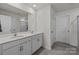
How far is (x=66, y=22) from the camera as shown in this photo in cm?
487

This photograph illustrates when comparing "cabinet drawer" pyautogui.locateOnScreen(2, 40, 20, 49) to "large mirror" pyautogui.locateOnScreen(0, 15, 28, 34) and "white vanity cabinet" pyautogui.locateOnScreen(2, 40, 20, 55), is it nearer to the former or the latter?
"white vanity cabinet" pyautogui.locateOnScreen(2, 40, 20, 55)

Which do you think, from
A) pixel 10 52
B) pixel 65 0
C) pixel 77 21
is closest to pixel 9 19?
pixel 10 52

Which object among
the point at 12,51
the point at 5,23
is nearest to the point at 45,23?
the point at 5,23

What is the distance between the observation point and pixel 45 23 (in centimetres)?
379

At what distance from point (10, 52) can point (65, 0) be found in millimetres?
1536

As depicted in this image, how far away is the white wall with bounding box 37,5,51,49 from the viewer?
370cm

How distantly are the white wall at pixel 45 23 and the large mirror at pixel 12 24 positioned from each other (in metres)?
0.82

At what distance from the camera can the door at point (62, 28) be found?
4805 mm

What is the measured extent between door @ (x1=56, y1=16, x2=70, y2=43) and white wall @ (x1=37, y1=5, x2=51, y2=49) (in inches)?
64.6

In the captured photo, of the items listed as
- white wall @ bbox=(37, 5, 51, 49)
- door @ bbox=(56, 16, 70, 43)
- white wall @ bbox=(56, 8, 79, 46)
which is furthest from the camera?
door @ bbox=(56, 16, 70, 43)

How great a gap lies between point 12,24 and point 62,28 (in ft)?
11.2

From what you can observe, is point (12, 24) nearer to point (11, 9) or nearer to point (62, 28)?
point (11, 9)

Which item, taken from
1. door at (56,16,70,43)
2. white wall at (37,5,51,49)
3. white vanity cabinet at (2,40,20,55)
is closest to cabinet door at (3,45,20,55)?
white vanity cabinet at (2,40,20,55)

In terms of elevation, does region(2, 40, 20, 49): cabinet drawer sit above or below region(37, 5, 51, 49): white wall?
below
